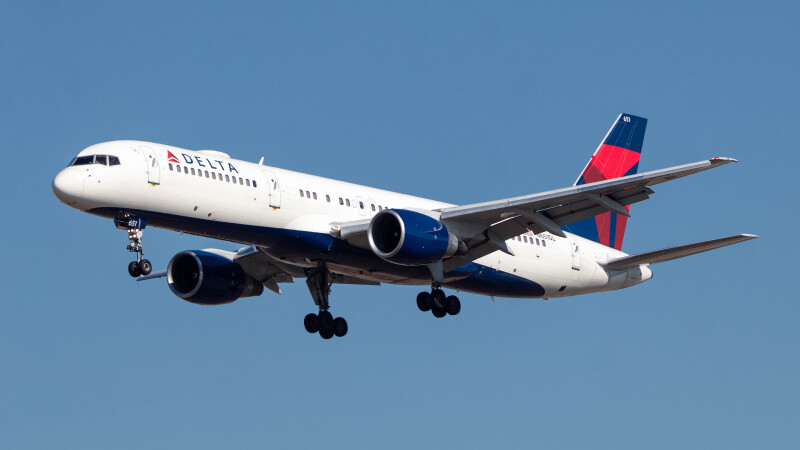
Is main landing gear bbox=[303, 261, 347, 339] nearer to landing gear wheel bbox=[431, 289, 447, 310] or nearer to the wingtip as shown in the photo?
landing gear wheel bbox=[431, 289, 447, 310]

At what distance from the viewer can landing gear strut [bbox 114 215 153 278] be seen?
34.5 metres

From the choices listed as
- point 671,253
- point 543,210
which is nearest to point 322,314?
point 543,210

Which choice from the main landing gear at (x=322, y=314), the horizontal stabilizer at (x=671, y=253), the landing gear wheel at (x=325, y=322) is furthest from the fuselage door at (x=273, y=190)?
the horizontal stabilizer at (x=671, y=253)

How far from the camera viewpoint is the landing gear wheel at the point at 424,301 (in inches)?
1569

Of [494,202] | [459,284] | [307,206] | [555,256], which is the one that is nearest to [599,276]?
[555,256]

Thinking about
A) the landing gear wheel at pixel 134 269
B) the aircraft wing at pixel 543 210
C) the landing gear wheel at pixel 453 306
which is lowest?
the landing gear wheel at pixel 453 306

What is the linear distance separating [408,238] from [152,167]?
7617 millimetres

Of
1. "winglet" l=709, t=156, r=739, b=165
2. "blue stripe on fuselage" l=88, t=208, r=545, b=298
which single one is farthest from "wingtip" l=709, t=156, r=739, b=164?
"blue stripe on fuselage" l=88, t=208, r=545, b=298

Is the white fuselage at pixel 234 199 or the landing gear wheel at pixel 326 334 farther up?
the white fuselage at pixel 234 199

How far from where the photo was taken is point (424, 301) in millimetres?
39906

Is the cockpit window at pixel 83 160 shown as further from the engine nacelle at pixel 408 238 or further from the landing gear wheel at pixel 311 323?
the landing gear wheel at pixel 311 323

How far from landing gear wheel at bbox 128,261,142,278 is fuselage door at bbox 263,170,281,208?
4.26 m

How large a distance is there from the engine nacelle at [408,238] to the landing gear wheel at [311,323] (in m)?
6.37

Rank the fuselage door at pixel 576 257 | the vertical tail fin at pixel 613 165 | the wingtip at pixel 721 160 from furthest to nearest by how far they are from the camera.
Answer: the vertical tail fin at pixel 613 165 < the fuselage door at pixel 576 257 < the wingtip at pixel 721 160
